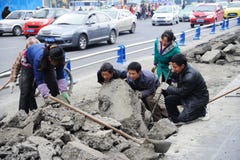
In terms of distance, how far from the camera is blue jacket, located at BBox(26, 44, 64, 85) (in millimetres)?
5359

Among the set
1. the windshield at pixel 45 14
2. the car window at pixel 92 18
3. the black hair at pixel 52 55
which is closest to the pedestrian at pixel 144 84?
the black hair at pixel 52 55

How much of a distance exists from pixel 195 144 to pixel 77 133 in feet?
4.94

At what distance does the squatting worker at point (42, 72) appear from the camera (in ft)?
17.2

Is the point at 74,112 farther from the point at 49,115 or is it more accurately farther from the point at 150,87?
the point at 150,87

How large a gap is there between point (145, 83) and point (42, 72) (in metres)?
1.66

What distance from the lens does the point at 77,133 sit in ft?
15.5

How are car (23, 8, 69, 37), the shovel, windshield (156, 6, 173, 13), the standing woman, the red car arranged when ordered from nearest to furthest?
the shovel, the standing woman, car (23, 8, 69, 37), the red car, windshield (156, 6, 173, 13)

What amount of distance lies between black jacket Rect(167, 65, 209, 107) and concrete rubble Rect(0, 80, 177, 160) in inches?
26.6

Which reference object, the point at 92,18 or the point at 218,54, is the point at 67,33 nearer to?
the point at 92,18

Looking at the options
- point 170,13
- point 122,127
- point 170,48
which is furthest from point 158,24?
point 122,127

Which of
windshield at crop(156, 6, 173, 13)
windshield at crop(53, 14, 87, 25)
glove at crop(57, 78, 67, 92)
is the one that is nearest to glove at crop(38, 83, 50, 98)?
glove at crop(57, 78, 67, 92)

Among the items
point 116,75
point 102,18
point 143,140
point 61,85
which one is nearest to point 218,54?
point 116,75

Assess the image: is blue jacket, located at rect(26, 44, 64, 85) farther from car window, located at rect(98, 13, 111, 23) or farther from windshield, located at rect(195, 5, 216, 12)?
windshield, located at rect(195, 5, 216, 12)

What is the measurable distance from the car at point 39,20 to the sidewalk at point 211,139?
17.0 meters
